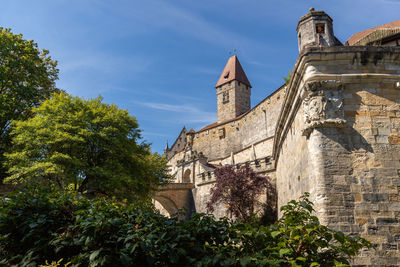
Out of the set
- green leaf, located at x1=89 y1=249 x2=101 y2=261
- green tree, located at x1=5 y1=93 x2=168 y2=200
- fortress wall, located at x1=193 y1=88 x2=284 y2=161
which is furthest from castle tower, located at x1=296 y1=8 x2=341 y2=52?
fortress wall, located at x1=193 y1=88 x2=284 y2=161

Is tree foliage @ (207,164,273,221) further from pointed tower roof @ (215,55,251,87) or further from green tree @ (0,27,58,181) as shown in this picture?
pointed tower roof @ (215,55,251,87)

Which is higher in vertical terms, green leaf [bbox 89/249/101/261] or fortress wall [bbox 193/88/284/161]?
fortress wall [bbox 193/88/284/161]

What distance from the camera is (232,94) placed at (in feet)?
186

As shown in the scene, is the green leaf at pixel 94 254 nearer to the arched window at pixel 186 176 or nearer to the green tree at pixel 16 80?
the green tree at pixel 16 80

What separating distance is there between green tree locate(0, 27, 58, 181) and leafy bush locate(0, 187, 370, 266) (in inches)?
608

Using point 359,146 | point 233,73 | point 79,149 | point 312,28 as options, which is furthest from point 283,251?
point 233,73

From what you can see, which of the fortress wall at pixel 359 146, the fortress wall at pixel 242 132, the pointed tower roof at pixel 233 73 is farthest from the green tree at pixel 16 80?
the pointed tower roof at pixel 233 73

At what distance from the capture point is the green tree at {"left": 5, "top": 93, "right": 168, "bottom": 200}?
1459cm

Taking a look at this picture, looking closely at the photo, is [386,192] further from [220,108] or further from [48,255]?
[220,108]

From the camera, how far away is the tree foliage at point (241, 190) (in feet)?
67.0

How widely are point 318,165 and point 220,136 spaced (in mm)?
46742

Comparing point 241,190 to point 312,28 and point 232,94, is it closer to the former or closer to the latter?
point 312,28

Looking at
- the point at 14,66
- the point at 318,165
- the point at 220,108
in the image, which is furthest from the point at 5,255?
the point at 220,108

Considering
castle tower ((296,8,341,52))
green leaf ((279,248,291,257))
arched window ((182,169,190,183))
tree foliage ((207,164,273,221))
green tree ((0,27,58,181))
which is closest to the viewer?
green leaf ((279,248,291,257))
